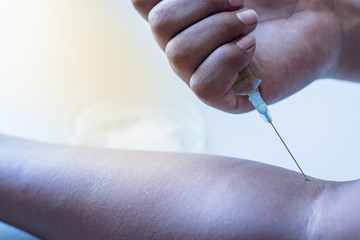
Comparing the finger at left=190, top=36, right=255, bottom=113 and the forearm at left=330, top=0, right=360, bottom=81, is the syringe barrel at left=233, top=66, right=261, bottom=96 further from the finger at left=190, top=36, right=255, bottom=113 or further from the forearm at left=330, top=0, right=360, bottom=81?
the forearm at left=330, top=0, right=360, bottom=81

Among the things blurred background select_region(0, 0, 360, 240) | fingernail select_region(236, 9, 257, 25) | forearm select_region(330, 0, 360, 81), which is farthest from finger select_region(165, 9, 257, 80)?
blurred background select_region(0, 0, 360, 240)

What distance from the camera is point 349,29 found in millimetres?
914

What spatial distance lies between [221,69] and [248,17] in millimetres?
90

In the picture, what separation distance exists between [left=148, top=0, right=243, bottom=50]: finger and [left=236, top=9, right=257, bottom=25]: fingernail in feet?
0.10

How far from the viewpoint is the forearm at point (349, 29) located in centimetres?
91

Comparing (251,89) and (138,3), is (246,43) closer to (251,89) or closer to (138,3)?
(251,89)

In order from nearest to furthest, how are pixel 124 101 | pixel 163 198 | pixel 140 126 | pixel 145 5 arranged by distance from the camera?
pixel 163 198 → pixel 145 5 → pixel 140 126 → pixel 124 101

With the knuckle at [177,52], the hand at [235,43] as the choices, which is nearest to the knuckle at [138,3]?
the hand at [235,43]

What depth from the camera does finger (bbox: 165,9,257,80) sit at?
667 millimetres

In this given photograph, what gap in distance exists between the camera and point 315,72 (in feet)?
2.88

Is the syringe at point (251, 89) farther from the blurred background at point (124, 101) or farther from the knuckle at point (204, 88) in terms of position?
the blurred background at point (124, 101)

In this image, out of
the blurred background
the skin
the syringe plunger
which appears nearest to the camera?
the skin

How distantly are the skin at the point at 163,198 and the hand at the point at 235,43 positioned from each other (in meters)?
0.13

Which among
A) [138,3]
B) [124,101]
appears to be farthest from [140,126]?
[138,3]
